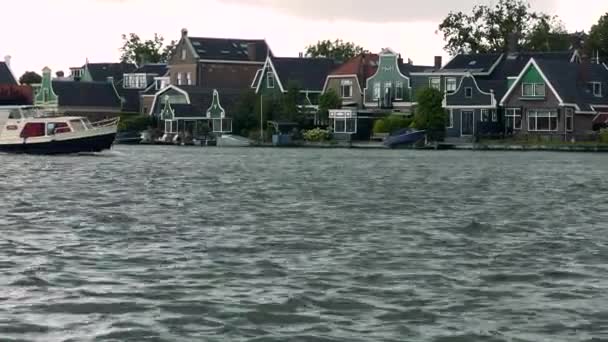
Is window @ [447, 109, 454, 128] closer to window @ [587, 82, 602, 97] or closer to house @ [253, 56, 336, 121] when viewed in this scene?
window @ [587, 82, 602, 97]

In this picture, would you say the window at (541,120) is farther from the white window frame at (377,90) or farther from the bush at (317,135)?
the white window frame at (377,90)

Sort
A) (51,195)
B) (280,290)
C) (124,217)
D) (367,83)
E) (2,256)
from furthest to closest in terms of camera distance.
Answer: (367,83), (51,195), (124,217), (2,256), (280,290)

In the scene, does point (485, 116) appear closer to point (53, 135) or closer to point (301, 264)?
point (53, 135)

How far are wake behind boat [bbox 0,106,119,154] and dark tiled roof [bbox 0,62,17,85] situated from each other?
66.5 metres

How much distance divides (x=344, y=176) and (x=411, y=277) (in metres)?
39.3

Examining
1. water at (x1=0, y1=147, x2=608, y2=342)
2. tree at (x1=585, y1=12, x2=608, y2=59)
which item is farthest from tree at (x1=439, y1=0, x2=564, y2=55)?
water at (x1=0, y1=147, x2=608, y2=342)

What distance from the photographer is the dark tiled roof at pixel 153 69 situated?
171m

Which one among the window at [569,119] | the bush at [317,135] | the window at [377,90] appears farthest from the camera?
the window at [377,90]

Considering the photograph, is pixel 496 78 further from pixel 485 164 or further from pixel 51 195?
pixel 51 195

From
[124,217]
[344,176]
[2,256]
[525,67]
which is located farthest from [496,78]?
[2,256]

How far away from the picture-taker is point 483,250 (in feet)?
89.8

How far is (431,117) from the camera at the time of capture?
111875mm

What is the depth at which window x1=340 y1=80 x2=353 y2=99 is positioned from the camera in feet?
431

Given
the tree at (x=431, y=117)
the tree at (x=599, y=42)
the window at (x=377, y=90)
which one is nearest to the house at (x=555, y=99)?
the tree at (x=431, y=117)
